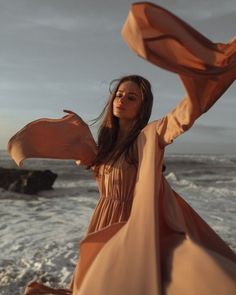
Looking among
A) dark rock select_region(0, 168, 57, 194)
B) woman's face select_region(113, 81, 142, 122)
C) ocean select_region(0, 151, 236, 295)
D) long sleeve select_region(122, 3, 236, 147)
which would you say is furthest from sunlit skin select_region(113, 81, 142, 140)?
dark rock select_region(0, 168, 57, 194)

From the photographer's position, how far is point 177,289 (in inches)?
88.3

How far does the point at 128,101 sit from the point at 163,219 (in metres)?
0.88

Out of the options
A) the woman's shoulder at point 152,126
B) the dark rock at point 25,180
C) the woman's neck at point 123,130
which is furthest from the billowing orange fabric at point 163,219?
the dark rock at point 25,180

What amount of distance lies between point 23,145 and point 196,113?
1261mm

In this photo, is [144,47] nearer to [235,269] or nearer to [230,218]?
[235,269]

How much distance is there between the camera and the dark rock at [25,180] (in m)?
14.3

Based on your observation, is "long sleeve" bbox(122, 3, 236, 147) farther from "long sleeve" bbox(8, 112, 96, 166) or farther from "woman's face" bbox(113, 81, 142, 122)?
"long sleeve" bbox(8, 112, 96, 166)

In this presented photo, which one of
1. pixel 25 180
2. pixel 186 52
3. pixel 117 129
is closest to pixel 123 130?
pixel 117 129

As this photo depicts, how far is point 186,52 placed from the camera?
7.24 feet

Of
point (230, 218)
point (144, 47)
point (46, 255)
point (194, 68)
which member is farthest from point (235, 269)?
point (230, 218)

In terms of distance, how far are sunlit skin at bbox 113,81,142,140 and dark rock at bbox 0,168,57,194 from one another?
37.1ft

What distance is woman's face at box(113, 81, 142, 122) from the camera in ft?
10.2

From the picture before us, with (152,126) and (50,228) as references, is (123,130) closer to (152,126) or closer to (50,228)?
(152,126)

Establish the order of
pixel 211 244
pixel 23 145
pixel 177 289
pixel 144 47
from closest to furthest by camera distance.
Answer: pixel 144 47
pixel 177 289
pixel 211 244
pixel 23 145
